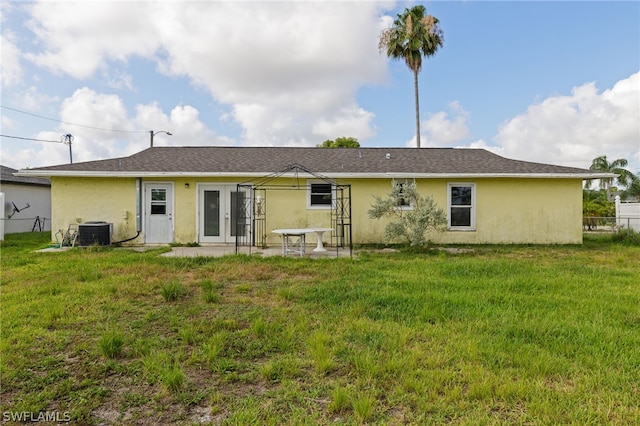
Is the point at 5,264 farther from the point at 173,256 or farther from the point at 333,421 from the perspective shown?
the point at 333,421

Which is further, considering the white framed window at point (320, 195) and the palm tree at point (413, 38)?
the palm tree at point (413, 38)

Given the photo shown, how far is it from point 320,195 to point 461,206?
16.5 ft

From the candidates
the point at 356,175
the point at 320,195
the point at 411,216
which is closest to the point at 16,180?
the point at 320,195

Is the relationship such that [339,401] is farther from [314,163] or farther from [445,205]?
[314,163]

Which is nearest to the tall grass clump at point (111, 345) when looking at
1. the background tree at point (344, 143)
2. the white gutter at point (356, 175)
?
the white gutter at point (356, 175)

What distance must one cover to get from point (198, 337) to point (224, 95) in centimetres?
1699

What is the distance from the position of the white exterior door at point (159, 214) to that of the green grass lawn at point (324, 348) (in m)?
5.08

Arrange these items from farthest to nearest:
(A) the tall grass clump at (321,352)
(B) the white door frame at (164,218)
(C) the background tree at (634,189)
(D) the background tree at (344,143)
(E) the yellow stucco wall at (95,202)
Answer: (D) the background tree at (344,143) → (C) the background tree at (634,189) → (B) the white door frame at (164,218) → (E) the yellow stucco wall at (95,202) → (A) the tall grass clump at (321,352)

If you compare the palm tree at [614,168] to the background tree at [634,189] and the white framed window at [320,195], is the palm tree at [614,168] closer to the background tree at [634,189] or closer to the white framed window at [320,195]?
the background tree at [634,189]

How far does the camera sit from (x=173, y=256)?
9055 millimetres

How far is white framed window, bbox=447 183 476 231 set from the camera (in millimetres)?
12250

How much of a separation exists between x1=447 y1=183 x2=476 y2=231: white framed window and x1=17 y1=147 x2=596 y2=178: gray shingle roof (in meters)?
0.69

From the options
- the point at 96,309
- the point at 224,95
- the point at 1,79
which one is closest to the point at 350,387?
the point at 96,309

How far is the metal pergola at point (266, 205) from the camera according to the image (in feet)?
38.9
